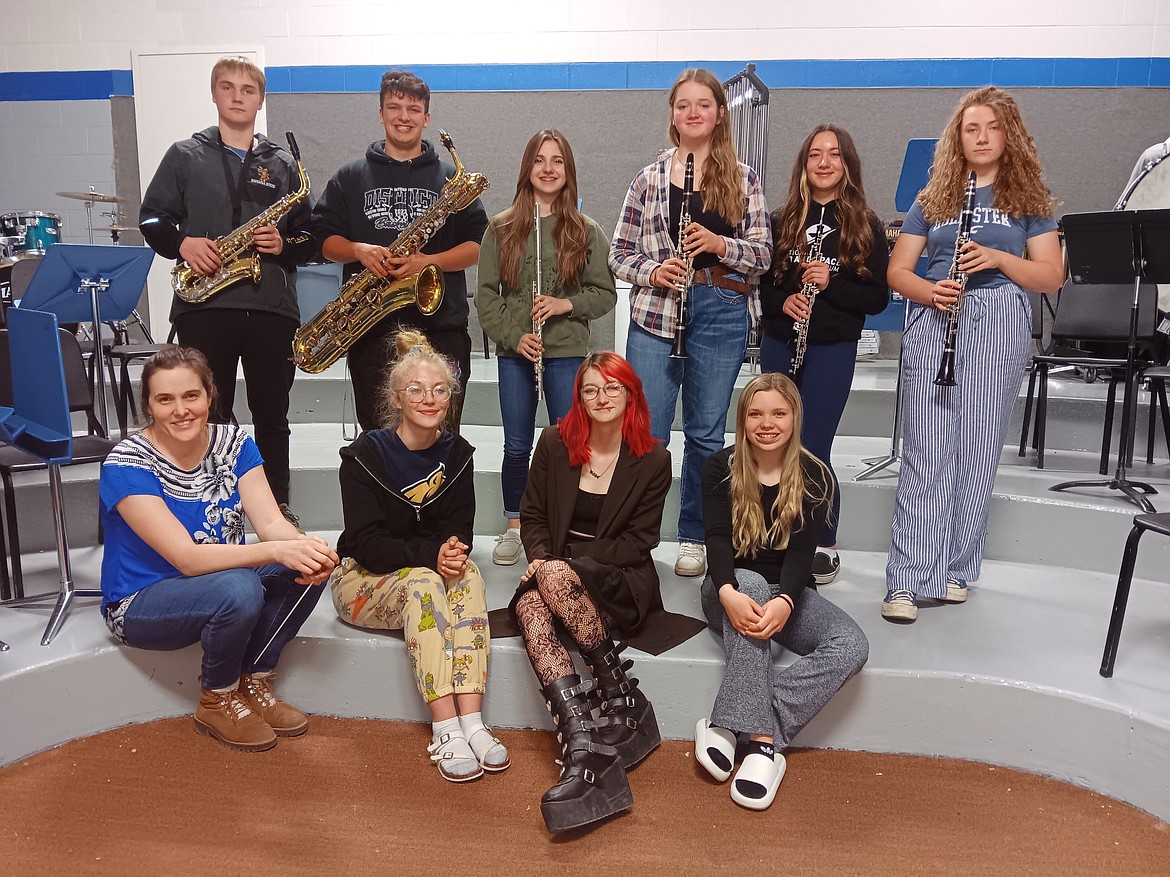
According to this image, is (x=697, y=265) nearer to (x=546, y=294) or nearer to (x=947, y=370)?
(x=546, y=294)

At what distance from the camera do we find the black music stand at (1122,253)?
2814 millimetres

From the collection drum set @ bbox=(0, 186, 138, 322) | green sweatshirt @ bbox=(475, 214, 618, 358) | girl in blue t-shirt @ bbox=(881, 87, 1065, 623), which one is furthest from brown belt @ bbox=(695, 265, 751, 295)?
drum set @ bbox=(0, 186, 138, 322)

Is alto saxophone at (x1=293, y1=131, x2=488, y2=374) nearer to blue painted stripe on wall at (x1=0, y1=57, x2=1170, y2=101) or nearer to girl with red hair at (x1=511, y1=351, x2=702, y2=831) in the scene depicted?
girl with red hair at (x1=511, y1=351, x2=702, y2=831)

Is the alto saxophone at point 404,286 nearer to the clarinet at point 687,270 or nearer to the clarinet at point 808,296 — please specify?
the clarinet at point 687,270

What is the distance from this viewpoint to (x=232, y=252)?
8.48 feet

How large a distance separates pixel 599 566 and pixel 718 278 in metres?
0.90

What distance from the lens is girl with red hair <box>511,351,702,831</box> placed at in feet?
6.40

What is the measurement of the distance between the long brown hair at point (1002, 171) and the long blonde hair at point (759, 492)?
0.66 m

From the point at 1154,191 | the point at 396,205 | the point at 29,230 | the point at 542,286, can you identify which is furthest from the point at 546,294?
the point at 29,230

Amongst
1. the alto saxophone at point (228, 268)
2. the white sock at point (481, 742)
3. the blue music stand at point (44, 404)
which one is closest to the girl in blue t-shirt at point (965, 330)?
the white sock at point (481, 742)

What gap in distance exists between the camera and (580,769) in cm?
181

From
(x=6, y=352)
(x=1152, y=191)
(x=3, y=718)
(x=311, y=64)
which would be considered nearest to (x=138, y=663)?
(x=3, y=718)

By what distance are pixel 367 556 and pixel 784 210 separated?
1.45m

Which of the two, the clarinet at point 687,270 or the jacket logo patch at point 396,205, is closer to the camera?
the clarinet at point 687,270
